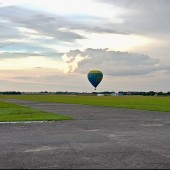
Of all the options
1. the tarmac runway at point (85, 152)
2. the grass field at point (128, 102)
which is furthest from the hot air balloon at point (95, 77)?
the tarmac runway at point (85, 152)

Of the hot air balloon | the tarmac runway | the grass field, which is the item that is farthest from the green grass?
the hot air balloon

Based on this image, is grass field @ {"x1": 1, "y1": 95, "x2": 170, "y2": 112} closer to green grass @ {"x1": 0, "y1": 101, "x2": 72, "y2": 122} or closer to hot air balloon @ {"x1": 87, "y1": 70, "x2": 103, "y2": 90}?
hot air balloon @ {"x1": 87, "y1": 70, "x2": 103, "y2": 90}

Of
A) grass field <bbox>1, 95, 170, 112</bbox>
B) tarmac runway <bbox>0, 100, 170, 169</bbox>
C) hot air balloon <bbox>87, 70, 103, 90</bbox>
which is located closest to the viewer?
tarmac runway <bbox>0, 100, 170, 169</bbox>

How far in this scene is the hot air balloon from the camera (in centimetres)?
11181

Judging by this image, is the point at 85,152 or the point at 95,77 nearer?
the point at 85,152

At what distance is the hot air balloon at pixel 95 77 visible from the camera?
367 feet

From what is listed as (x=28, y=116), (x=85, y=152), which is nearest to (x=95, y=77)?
(x=28, y=116)

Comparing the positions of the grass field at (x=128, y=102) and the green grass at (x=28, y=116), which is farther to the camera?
the grass field at (x=128, y=102)

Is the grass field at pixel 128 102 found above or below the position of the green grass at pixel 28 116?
above

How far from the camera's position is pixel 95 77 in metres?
112

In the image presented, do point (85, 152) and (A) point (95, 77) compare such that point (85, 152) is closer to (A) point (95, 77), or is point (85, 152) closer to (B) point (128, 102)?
(B) point (128, 102)

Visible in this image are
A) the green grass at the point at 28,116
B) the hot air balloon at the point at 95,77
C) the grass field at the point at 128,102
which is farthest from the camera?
the hot air balloon at the point at 95,77

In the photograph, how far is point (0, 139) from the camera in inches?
651

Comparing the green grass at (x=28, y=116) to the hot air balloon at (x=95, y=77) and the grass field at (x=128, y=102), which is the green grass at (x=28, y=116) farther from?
the hot air balloon at (x=95, y=77)
